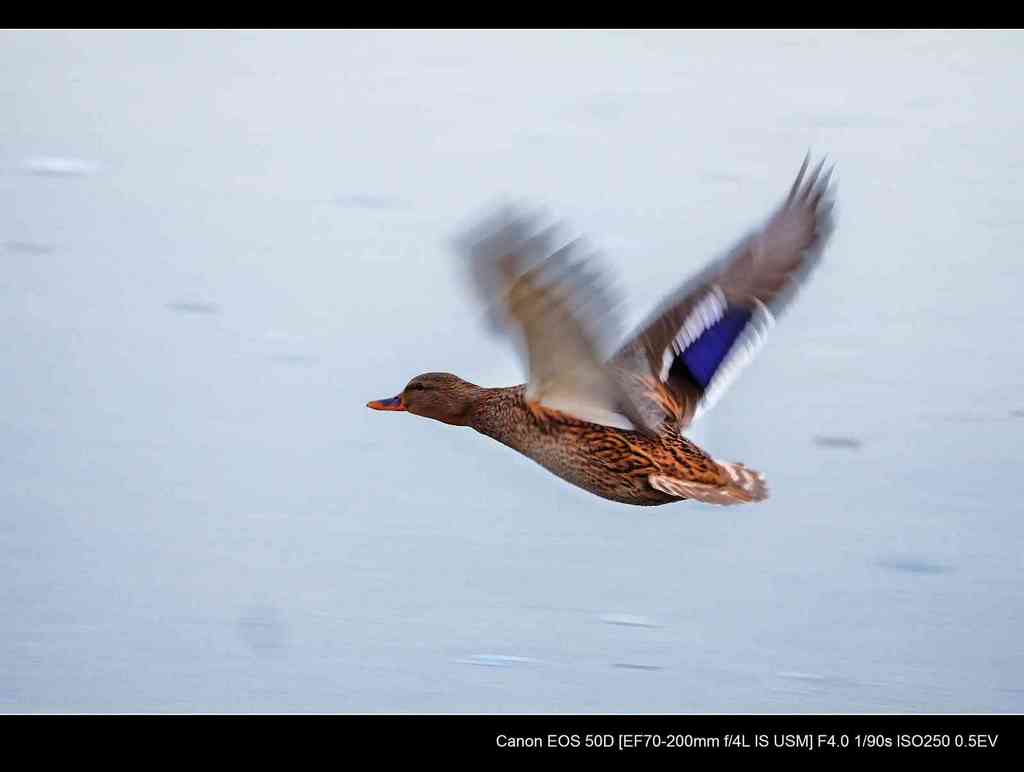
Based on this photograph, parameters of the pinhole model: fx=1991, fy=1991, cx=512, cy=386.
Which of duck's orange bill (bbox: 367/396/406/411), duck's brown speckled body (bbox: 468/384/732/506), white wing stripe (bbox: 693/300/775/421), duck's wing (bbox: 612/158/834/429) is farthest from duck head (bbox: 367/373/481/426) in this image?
white wing stripe (bbox: 693/300/775/421)

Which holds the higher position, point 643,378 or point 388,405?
point 643,378

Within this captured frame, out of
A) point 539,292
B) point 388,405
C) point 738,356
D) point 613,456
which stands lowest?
point 388,405

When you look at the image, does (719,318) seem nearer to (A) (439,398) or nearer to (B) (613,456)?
(B) (613,456)

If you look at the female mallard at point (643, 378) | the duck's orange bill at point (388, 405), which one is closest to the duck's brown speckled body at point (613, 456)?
the female mallard at point (643, 378)

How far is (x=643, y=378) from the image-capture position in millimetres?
4254

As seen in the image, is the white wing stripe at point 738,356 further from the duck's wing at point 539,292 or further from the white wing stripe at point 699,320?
the duck's wing at point 539,292

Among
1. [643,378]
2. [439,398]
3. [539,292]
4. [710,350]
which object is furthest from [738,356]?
[539,292]

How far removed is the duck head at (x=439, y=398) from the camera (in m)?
4.38

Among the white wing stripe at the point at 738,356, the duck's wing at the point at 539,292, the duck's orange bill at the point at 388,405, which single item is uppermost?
the duck's wing at the point at 539,292

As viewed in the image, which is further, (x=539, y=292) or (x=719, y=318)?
(x=719, y=318)

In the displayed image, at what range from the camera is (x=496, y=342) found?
3.61m

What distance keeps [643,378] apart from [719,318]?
225 millimetres

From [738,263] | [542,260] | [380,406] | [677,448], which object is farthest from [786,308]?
[542,260]

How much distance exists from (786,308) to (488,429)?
71cm
